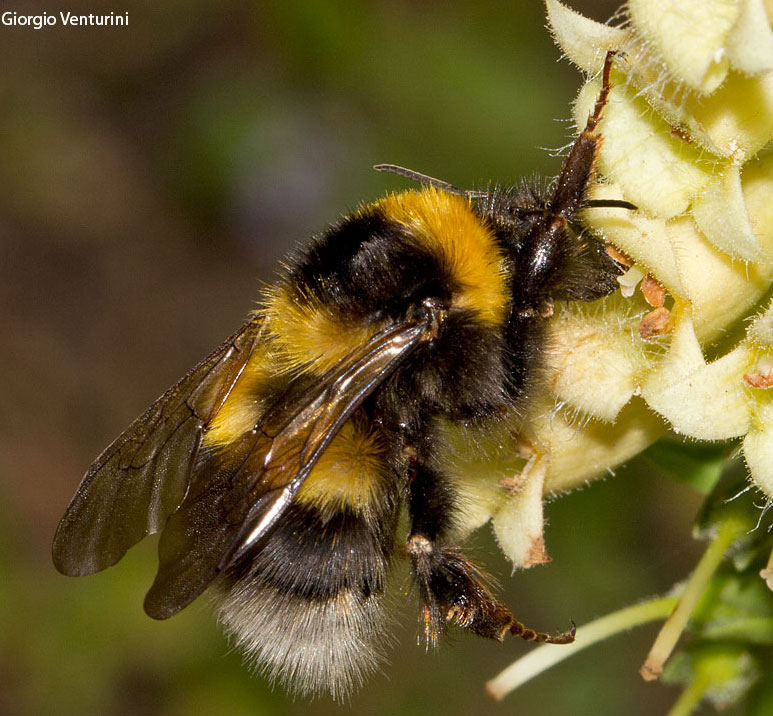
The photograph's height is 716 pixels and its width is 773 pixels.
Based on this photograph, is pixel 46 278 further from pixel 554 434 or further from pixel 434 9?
pixel 554 434

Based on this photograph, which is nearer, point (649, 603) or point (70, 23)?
point (649, 603)

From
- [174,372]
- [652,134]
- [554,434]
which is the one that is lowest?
[174,372]

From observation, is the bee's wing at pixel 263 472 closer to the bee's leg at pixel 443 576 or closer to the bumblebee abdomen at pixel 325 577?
the bumblebee abdomen at pixel 325 577

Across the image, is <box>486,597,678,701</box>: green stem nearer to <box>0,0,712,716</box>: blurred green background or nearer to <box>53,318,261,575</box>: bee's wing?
<box>53,318,261,575</box>: bee's wing

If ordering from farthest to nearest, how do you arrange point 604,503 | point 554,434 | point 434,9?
point 434,9 → point 604,503 → point 554,434

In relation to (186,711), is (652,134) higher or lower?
higher

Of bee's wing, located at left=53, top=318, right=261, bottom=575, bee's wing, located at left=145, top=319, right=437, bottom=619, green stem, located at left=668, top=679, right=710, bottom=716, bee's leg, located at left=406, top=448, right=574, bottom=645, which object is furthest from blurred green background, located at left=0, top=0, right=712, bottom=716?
bee's wing, located at left=145, top=319, right=437, bottom=619

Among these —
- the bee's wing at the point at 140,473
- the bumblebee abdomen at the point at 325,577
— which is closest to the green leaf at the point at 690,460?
the bumblebee abdomen at the point at 325,577

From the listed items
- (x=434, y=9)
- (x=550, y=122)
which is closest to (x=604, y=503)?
(x=550, y=122)
